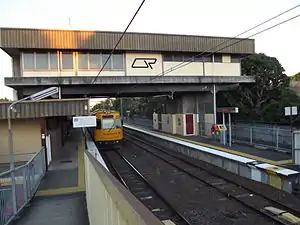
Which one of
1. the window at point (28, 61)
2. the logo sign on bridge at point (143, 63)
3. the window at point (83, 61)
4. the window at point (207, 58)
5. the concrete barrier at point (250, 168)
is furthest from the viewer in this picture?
the window at point (207, 58)

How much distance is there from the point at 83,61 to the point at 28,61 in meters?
4.43

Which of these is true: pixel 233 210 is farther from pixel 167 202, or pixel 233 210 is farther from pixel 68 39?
pixel 68 39

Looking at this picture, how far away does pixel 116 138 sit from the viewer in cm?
2523

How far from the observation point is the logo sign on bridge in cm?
2775

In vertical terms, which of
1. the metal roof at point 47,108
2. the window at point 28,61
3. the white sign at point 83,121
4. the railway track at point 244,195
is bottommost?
the railway track at point 244,195

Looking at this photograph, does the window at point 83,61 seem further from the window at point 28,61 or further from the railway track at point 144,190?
the railway track at point 144,190

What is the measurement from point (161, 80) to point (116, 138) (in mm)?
6239

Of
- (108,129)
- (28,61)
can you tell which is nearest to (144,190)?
(108,129)

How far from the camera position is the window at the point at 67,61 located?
2588 centimetres

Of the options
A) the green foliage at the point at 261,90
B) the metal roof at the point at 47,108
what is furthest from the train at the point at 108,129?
the green foliage at the point at 261,90

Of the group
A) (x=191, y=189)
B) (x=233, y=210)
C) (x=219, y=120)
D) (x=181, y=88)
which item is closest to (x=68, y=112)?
(x=191, y=189)

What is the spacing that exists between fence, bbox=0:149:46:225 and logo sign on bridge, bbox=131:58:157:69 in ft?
57.6

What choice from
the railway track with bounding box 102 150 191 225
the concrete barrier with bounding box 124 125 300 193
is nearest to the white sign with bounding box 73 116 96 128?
the railway track with bounding box 102 150 191 225

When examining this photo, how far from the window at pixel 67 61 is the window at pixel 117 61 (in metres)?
3.75
